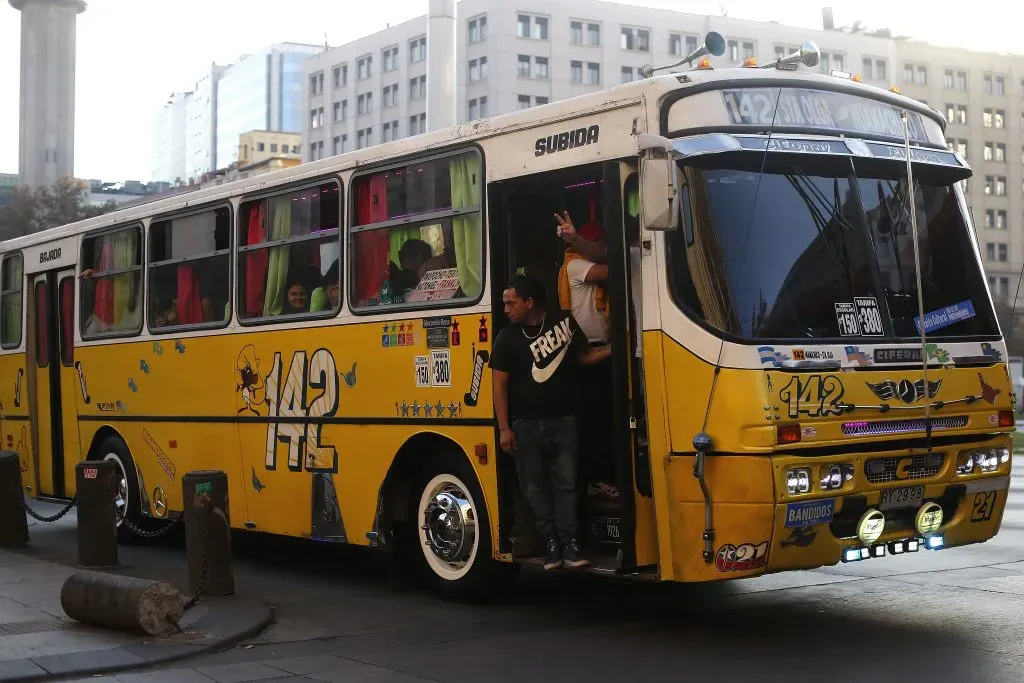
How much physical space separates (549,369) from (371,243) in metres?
2.25

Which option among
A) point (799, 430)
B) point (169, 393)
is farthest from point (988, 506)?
point (169, 393)

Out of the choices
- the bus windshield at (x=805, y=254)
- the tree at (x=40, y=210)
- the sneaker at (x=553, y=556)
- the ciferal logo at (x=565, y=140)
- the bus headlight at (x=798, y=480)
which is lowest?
Answer: the sneaker at (x=553, y=556)

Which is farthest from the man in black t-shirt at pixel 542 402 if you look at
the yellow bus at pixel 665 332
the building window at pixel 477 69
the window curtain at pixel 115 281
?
the building window at pixel 477 69

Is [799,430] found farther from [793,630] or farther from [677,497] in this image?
[793,630]

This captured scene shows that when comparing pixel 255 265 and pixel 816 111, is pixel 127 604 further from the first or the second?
pixel 816 111

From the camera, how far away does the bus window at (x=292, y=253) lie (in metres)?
10.9

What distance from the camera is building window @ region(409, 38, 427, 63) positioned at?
10125cm

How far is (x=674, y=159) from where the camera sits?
794 centimetres

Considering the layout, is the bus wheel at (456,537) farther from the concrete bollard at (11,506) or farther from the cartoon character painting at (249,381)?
the concrete bollard at (11,506)

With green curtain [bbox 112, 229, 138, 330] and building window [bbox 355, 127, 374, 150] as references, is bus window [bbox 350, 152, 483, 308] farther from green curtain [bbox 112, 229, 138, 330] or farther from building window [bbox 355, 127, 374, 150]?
building window [bbox 355, 127, 374, 150]

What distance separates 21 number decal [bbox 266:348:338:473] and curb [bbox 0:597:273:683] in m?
1.87

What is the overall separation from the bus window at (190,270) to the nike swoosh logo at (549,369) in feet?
13.8

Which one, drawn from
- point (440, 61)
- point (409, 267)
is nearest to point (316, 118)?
point (440, 61)

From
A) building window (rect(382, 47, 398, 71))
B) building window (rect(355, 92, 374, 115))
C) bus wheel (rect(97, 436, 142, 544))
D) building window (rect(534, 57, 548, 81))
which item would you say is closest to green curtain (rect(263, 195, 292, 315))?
bus wheel (rect(97, 436, 142, 544))
